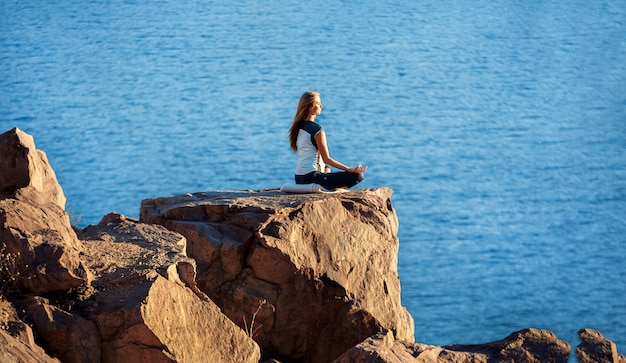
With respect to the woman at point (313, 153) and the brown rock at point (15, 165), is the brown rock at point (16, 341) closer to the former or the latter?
the brown rock at point (15, 165)

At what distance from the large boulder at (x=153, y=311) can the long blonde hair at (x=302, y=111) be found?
2.12 meters

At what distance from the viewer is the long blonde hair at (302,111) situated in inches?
274

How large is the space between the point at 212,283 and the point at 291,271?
52cm

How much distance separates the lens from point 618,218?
12.5 metres

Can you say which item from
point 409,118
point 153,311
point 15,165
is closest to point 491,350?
point 153,311

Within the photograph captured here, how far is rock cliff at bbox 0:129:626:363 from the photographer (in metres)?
4.36

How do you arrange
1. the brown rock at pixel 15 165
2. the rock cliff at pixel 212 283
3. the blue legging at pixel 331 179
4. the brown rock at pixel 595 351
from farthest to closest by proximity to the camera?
the blue legging at pixel 331 179, the brown rock at pixel 15 165, the brown rock at pixel 595 351, the rock cliff at pixel 212 283

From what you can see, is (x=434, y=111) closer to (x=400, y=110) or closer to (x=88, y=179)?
(x=400, y=110)

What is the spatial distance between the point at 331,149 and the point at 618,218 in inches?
155

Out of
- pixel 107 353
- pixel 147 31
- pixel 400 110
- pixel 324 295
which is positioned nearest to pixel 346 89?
pixel 400 110

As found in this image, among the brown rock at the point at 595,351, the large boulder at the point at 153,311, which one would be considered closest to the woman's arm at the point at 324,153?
the large boulder at the point at 153,311

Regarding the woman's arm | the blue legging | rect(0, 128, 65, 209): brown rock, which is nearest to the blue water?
the blue legging

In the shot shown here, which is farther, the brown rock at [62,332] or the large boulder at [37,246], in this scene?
the large boulder at [37,246]

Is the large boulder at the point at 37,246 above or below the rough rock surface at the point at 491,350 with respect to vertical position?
above
